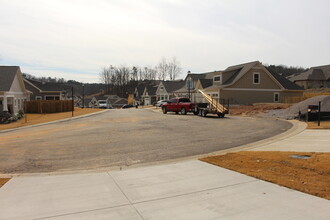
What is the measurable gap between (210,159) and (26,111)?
39.1 meters

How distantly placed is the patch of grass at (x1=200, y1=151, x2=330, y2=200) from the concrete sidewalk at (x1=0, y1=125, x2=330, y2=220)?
34 cm

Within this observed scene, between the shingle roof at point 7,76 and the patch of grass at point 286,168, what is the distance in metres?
32.6

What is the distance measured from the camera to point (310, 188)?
5277 millimetres

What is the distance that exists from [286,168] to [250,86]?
35866mm

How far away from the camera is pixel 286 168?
22.4 feet

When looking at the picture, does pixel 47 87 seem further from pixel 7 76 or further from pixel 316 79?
pixel 316 79

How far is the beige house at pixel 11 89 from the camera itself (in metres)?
32.6

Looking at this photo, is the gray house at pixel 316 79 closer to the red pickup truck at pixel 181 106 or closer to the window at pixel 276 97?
the window at pixel 276 97

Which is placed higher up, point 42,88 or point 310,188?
point 42,88

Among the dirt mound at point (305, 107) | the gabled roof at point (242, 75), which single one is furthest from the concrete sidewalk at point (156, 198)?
the gabled roof at point (242, 75)

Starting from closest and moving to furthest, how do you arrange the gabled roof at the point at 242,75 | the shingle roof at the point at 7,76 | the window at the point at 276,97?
the shingle roof at the point at 7,76 < the gabled roof at the point at 242,75 < the window at the point at 276,97

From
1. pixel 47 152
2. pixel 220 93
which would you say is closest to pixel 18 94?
pixel 220 93

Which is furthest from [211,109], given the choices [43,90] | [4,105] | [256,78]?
[43,90]

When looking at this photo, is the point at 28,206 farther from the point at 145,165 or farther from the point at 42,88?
the point at 42,88
